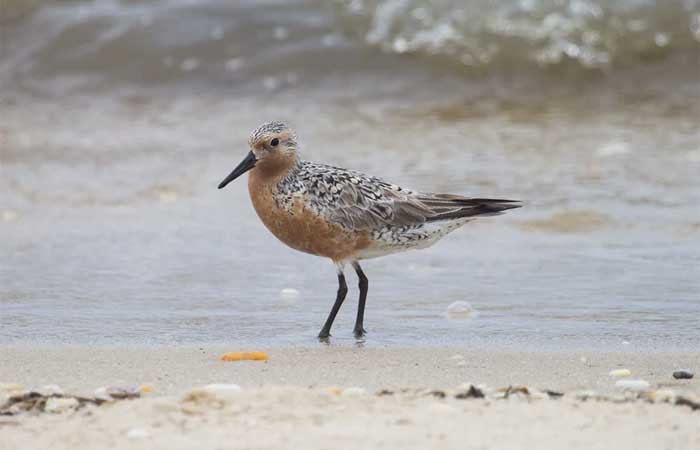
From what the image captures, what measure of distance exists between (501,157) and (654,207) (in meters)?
1.84

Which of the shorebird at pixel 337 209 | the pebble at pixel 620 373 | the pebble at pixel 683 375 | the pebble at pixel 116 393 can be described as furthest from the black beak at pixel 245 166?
the pebble at pixel 683 375

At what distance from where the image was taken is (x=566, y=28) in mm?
13906

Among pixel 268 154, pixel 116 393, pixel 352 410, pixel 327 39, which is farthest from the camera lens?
pixel 327 39

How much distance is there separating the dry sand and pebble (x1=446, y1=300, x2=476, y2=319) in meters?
1.07

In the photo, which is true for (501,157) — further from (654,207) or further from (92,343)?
(92,343)

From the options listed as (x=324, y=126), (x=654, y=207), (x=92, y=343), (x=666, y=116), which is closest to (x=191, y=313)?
(x=92, y=343)

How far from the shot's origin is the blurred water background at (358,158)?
6.86 metres

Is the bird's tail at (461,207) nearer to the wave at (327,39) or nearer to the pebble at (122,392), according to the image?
the pebble at (122,392)

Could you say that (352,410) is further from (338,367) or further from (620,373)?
(620,373)

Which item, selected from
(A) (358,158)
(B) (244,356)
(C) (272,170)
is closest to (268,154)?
(C) (272,170)

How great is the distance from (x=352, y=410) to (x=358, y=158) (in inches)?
246

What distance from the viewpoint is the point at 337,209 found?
6465 millimetres

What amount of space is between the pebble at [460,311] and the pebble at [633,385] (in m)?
1.64

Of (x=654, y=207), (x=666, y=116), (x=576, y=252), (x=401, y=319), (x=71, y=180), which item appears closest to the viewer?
(x=401, y=319)
